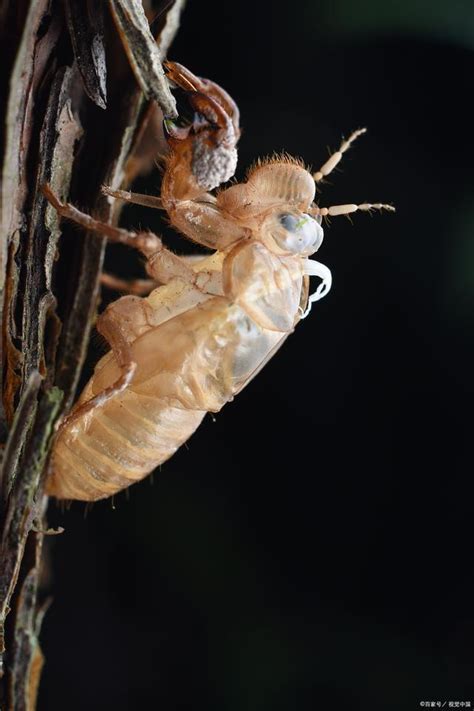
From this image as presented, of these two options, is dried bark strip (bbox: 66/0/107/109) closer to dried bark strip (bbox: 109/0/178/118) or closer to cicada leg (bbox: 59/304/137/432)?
dried bark strip (bbox: 109/0/178/118)

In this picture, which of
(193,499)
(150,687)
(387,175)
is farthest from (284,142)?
(150,687)

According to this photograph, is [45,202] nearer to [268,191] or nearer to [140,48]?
[140,48]

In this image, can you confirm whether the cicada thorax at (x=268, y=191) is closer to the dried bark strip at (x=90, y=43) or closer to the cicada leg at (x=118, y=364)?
the cicada leg at (x=118, y=364)

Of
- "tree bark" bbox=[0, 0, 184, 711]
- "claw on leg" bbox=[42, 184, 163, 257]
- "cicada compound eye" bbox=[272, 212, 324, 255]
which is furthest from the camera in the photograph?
"cicada compound eye" bbox=[272, 212, 324, 255]

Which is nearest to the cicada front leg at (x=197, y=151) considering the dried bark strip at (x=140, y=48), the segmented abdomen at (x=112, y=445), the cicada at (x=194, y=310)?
the cicada at (x=194, y=310)

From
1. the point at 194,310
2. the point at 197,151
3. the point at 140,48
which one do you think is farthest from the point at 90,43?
the point at 194,310

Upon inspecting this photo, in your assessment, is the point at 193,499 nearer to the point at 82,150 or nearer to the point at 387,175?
the point at 387,175

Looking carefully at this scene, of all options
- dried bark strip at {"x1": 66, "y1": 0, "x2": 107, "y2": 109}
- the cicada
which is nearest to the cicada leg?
the cicada
